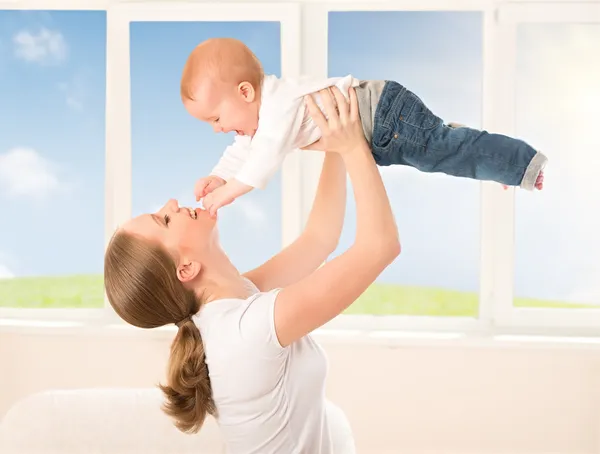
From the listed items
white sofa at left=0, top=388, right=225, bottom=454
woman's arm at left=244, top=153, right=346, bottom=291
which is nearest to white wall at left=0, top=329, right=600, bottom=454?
white sofa at left=0, top=388, right=225, bottom=454

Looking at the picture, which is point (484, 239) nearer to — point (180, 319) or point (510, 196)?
point (510, 196)

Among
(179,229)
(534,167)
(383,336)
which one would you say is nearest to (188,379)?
(179,229)

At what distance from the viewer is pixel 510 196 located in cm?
315

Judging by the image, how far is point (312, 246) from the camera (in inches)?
73.7

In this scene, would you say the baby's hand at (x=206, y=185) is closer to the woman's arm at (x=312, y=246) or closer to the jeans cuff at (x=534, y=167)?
the woman's arm at (x=312, y=246)

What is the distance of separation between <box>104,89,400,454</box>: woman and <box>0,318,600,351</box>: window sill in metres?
1.44

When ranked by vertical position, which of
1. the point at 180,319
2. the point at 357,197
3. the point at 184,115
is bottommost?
the point at 180,319

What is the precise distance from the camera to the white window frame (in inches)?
122

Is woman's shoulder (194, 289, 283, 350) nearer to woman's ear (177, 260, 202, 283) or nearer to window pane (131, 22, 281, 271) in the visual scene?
woman's ear (177, 260, 202, 283)

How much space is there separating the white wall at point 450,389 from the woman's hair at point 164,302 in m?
1.55

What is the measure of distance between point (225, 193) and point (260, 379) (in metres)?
0.37

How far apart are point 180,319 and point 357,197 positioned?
483 millimetres

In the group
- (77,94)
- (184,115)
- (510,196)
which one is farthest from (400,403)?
(77,94)

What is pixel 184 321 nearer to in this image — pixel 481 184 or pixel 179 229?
pixel 179 229
